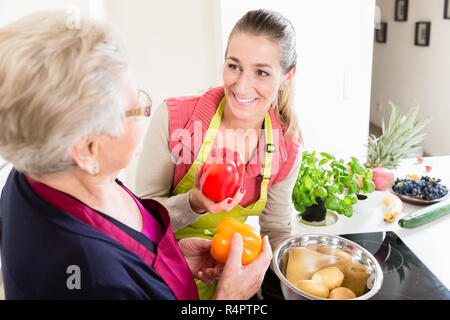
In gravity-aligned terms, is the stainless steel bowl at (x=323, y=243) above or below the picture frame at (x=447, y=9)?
below

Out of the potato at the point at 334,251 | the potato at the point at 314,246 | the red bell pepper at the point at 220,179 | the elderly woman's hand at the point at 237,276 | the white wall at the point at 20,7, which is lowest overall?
the potato at the point at 334,251

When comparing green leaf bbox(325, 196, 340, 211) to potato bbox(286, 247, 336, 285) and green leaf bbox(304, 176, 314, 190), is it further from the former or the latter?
potato bbox(286, 247, 336, 285)

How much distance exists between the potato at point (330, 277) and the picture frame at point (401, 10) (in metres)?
5.13

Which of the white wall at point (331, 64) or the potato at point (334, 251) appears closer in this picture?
the potato at point (334, 251)

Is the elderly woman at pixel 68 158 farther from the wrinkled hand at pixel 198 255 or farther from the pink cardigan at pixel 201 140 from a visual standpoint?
the pink cardigan at pixel 201 140

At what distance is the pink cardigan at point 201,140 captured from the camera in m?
1.29

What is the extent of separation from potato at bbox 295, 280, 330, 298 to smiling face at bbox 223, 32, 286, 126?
608mm

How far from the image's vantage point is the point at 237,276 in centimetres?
95

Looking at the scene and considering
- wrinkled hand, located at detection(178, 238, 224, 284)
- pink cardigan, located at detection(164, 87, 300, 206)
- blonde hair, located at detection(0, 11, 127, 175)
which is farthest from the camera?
pink cardigan, located at detection(164, 87, 300, 206)

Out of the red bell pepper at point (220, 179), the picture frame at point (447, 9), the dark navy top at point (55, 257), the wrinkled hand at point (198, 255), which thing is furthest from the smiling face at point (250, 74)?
the picture frame at point (447, 9)

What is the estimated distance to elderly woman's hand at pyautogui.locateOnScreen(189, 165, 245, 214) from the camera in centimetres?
116

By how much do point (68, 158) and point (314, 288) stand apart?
707mm

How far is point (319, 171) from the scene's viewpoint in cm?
138

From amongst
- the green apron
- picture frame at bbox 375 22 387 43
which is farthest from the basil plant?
picture frame at bbox 375 22 387 43
